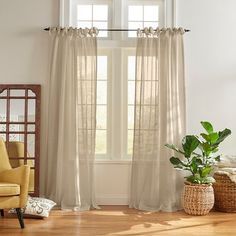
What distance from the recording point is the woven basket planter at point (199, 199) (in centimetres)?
488

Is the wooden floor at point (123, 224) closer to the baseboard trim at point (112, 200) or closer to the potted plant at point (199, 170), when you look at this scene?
the potted plant at point (199, 170)

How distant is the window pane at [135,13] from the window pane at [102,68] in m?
0.67

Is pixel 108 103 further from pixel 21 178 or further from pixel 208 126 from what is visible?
pixel 21 178

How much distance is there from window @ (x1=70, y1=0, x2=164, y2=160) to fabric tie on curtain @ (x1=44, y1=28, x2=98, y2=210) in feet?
0.96

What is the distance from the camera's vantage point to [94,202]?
528 cm

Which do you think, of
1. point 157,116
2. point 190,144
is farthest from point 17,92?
point 190,144

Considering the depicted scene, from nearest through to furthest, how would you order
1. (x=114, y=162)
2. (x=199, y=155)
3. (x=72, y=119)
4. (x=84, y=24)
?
(x=199, y=155)
(x=72, y=119)
(x=114, y=162)
(x=84, y=24)

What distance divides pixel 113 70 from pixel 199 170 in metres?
1.73

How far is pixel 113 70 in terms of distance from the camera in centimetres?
554

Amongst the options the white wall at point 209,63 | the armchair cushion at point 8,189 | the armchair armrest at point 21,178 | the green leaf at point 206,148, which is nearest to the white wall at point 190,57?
the white wall at point 209,63

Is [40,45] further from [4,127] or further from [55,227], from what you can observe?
[55,227]

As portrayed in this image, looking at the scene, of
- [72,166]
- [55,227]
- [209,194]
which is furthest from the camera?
[72,166]

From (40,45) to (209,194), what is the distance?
2.87 meters

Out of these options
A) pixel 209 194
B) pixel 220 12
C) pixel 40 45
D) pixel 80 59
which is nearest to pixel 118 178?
pixel 209 194
